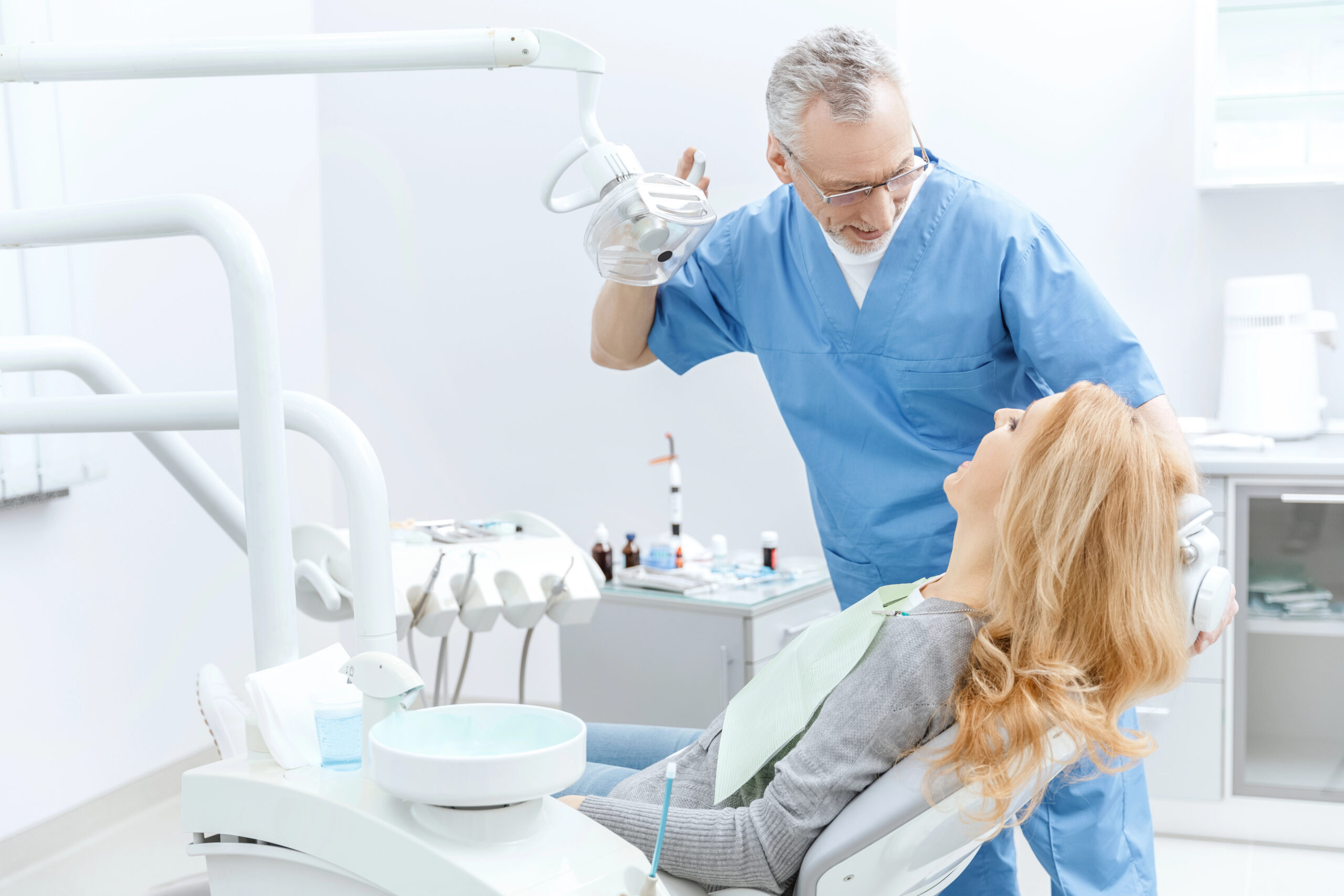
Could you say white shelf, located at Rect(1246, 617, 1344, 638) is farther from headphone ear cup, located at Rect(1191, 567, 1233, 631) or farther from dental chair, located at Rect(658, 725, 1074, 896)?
dental chair, located at Rect(658, 725, 1074, 896)

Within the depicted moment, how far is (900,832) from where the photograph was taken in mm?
1094

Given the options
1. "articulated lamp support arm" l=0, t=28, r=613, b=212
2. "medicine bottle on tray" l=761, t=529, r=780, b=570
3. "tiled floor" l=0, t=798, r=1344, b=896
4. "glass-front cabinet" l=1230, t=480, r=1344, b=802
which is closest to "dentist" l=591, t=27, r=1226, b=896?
"articulated lamp support arm" l=0, t=28, r=613, b=212

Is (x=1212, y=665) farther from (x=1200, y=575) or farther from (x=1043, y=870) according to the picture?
(x=1200, y=575)

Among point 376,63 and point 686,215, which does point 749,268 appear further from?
point 376,63

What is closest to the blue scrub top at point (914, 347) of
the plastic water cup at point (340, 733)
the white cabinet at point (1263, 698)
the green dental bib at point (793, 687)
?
the green dental bib at point (793, 687)

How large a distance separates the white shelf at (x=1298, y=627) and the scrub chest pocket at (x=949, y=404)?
54.1 inches

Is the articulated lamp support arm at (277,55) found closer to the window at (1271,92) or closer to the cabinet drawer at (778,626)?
the cabinet drawer at (778,626)

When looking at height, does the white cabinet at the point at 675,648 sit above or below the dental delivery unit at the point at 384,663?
below

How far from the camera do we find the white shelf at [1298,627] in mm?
2604

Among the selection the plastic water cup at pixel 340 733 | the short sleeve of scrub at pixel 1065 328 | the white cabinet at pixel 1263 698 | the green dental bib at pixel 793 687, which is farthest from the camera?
the white cabinet at pixel 1263 698

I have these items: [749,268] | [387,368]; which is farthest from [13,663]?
[749,268]

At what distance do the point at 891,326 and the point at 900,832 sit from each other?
32.2 inches

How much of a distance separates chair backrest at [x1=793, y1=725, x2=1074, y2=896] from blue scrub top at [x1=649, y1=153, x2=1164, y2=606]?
560 mm

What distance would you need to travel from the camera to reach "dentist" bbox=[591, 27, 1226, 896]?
4.96ft
